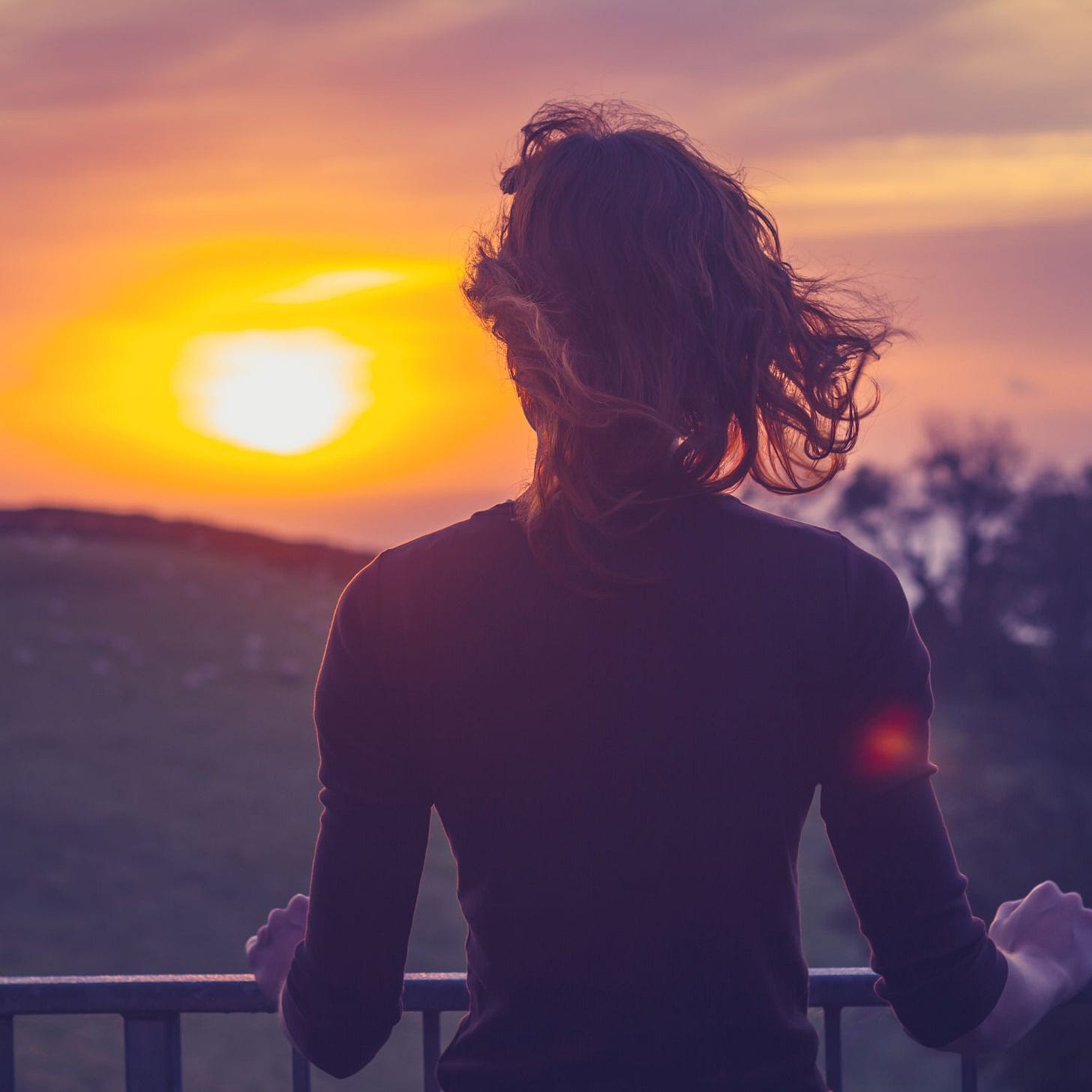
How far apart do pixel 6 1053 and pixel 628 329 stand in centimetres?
193

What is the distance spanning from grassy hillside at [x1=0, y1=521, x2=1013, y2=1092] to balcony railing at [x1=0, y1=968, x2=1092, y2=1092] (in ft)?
74.4

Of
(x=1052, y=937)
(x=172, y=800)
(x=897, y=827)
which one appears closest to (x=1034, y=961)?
(x=1052, y=937)

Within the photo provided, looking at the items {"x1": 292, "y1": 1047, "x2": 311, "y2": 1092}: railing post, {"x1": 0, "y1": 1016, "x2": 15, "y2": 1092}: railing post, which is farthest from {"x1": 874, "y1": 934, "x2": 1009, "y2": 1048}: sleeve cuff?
{"x1": 0, "y1": 1016, "x2": 15, "y2": 1092}: railing post

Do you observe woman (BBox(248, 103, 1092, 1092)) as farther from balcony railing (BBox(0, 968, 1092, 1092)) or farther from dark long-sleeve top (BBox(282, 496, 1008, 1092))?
balcony railing (BBox(0, 968, 1092, 1092))

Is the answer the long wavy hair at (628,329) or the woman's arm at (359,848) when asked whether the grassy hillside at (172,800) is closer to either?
the woman's arm at (359,848)

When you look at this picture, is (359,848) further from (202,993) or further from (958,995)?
(202,993)

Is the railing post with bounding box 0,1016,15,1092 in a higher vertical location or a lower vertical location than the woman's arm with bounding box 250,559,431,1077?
lower

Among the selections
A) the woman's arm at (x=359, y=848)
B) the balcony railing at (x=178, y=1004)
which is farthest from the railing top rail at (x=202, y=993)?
the woman's arm at (x=359, y=848)

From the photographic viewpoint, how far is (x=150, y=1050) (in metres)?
2.32

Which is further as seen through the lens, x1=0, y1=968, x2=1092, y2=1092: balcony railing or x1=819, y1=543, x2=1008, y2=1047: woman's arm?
x1=0, y1=968, x2=1092, y2=1092: balcony railing

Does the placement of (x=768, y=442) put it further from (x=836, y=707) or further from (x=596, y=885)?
(x=596, y=885)

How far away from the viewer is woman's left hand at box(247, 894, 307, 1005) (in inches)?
67.9

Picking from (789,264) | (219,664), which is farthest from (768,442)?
(219,664)

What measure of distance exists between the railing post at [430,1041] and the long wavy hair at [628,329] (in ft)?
4.11
